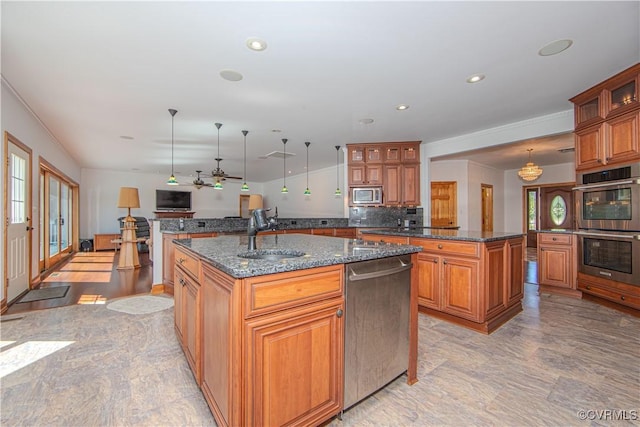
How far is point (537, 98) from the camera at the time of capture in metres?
3.47

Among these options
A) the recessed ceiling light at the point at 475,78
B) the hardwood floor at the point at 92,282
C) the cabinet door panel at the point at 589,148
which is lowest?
the hardwood floor at the point at 92,282

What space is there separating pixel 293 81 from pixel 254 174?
23.8 ft

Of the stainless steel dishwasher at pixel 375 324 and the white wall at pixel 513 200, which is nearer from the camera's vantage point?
the stainless steel dishwasher at pixel 375 324

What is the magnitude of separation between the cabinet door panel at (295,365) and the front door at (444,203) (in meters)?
6.83

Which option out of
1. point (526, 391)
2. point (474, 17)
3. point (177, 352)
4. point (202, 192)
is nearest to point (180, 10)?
point (474, 17)

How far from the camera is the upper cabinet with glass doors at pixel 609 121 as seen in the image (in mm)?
2869

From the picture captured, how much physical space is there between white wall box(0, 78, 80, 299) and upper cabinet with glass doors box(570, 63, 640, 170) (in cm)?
646

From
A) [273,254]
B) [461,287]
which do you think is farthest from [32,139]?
[461,287]

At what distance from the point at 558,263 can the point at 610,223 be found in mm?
924

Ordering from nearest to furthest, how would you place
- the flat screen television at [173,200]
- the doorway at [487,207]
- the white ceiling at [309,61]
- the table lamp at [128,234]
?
the white ceiling at [309,61] < the table lamp at [128,234] < the doorway at [487,207] < the flat screen television at [173,200]

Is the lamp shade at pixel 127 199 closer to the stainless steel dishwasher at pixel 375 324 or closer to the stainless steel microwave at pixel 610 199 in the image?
the stainless steel dishwasher at pixel 375 324

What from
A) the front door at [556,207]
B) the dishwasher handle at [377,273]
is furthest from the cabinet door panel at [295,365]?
the front door at [556,207]

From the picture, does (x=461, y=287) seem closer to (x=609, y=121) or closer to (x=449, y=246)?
(x=449, y=246)

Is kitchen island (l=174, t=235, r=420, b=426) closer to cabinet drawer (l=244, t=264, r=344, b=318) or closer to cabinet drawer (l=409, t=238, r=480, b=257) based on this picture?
cabinet drawer (l=244, t=264, r=344, b=318)
